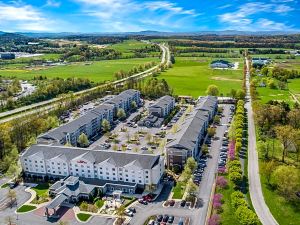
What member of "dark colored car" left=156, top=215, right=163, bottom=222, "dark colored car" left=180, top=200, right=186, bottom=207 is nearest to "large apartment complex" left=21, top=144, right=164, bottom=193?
"dark colored car" left=180, top=200, right=186, bottom=207

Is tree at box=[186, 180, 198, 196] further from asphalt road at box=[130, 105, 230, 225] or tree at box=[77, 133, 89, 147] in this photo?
tree at box=[77, 133, 89, 147]

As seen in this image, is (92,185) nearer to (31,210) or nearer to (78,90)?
(31,210)

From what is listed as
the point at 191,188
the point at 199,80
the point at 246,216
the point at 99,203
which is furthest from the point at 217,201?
the point at 199,80

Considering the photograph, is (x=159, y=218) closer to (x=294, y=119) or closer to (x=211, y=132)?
(x=211, y=132)

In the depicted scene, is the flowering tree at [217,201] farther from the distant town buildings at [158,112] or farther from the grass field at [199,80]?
the grass field at [199,80]

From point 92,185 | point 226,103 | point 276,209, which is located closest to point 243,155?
point 276,209
